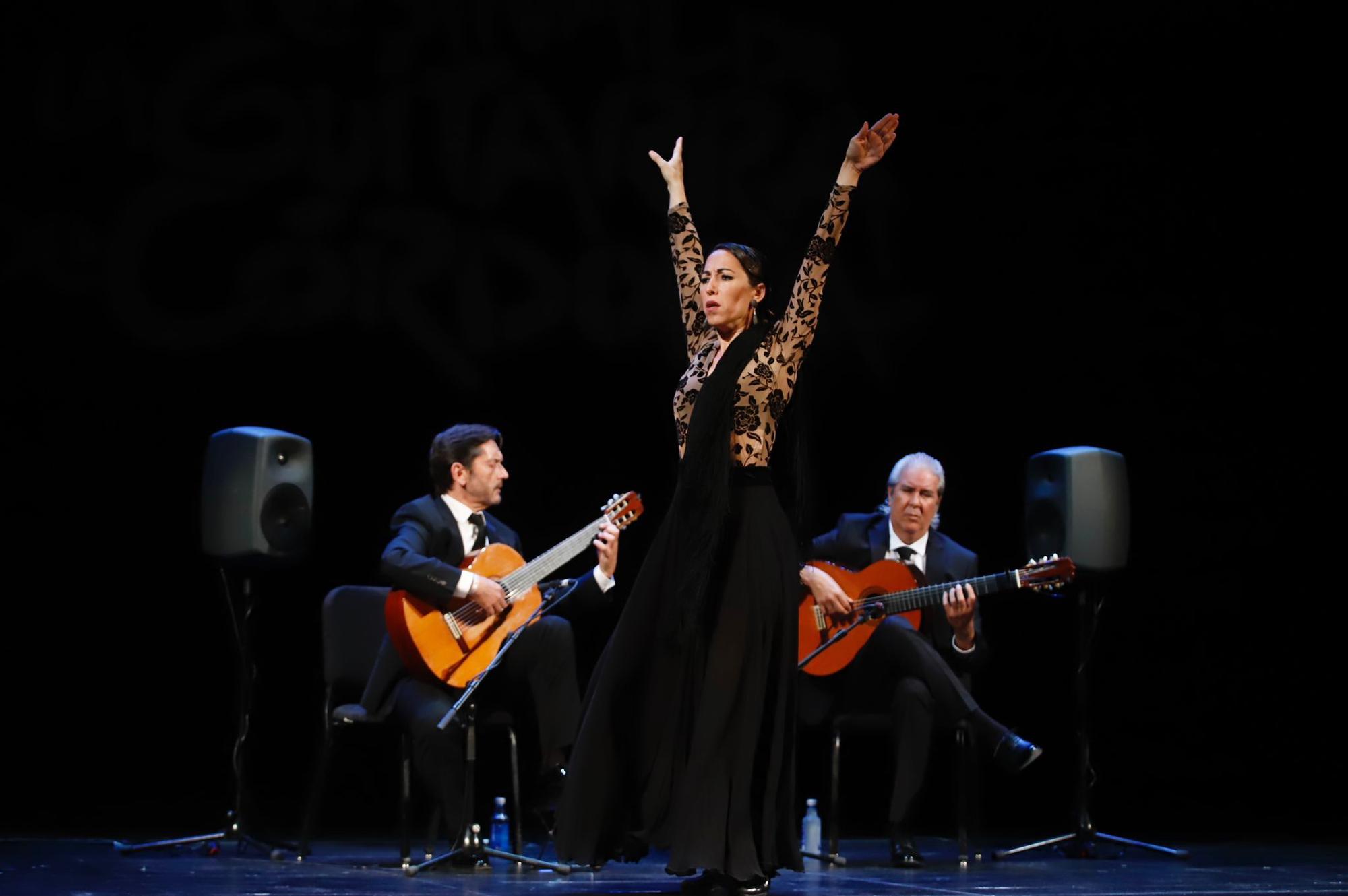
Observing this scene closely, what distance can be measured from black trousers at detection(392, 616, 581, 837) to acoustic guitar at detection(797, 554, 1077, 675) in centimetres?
77

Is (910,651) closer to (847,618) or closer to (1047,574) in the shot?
(847,618)

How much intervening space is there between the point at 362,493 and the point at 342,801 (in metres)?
1.22

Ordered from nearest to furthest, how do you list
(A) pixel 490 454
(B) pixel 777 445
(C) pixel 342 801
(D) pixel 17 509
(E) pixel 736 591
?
(E) pixel 736 591 → (B) pixel 777 445 → (A) pixel 490 454 → (D) pixel 17 509 → (C) pixel 342 801

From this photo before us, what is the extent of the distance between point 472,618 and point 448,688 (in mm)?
232

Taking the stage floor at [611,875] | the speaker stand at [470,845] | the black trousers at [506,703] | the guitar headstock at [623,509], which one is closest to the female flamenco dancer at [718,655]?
the stage floor at [611,875]

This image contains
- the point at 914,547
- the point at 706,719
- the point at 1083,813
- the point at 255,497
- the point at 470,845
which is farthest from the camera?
the point at 914,547

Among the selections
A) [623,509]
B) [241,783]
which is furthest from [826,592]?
[241,783]

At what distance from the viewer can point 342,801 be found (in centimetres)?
611

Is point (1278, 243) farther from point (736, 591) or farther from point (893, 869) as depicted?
point (736, 591)

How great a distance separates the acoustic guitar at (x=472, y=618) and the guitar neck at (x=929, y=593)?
36.2 inches

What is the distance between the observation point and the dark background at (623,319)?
566 centimetres

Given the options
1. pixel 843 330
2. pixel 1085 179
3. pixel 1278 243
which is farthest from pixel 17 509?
pixel 1278 243

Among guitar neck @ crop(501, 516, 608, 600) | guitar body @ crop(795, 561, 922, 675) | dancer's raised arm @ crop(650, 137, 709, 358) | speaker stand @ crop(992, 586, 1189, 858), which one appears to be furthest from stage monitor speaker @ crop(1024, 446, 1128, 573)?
dancer's raised arm @ crop(650, 137, 709, 358)

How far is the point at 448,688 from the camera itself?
473 centimetres
